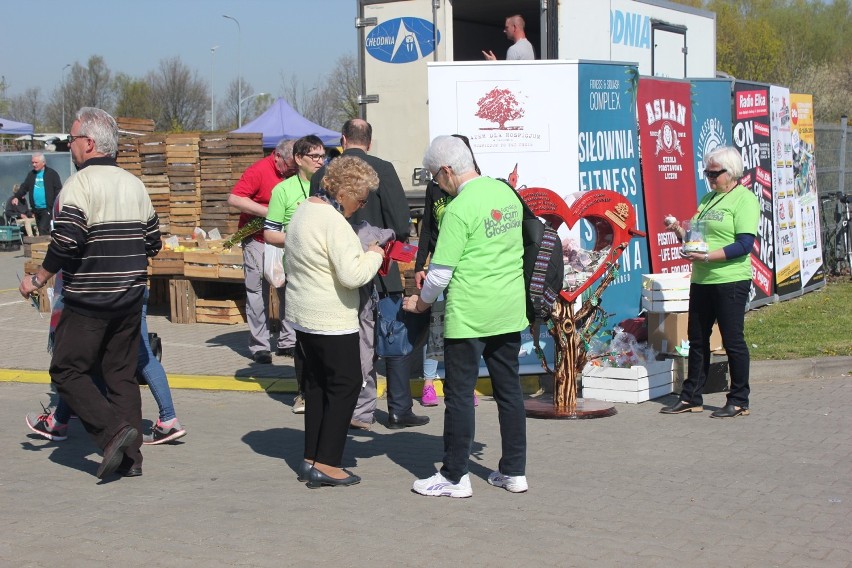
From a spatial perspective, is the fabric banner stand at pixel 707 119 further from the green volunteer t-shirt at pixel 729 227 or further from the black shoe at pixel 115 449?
the black shoe at pixel 115 449

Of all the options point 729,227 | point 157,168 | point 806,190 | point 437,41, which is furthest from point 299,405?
point 157,168

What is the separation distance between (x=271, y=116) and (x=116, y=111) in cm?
4430

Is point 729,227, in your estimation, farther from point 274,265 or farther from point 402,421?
point 274,265

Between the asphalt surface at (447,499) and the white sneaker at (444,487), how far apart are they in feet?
0.19

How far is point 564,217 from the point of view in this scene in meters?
8.05

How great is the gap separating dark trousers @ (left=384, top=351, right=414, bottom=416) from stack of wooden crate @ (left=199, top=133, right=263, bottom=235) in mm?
9173

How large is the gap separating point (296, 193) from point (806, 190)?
8.54 m

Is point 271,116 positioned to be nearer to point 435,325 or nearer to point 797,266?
point 797,266

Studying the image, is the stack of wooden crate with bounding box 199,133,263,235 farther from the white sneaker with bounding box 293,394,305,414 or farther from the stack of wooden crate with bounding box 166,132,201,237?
the white sneaker with bounding box 293,394,305,414

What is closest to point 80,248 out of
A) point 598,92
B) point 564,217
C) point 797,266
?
point 564,217

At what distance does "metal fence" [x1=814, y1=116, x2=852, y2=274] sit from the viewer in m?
15.8

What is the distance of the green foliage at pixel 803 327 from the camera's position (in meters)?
10.0

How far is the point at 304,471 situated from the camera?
6.12 metres

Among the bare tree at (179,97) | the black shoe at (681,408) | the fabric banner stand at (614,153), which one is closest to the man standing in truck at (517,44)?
the fabric banner stand at (614,153)
